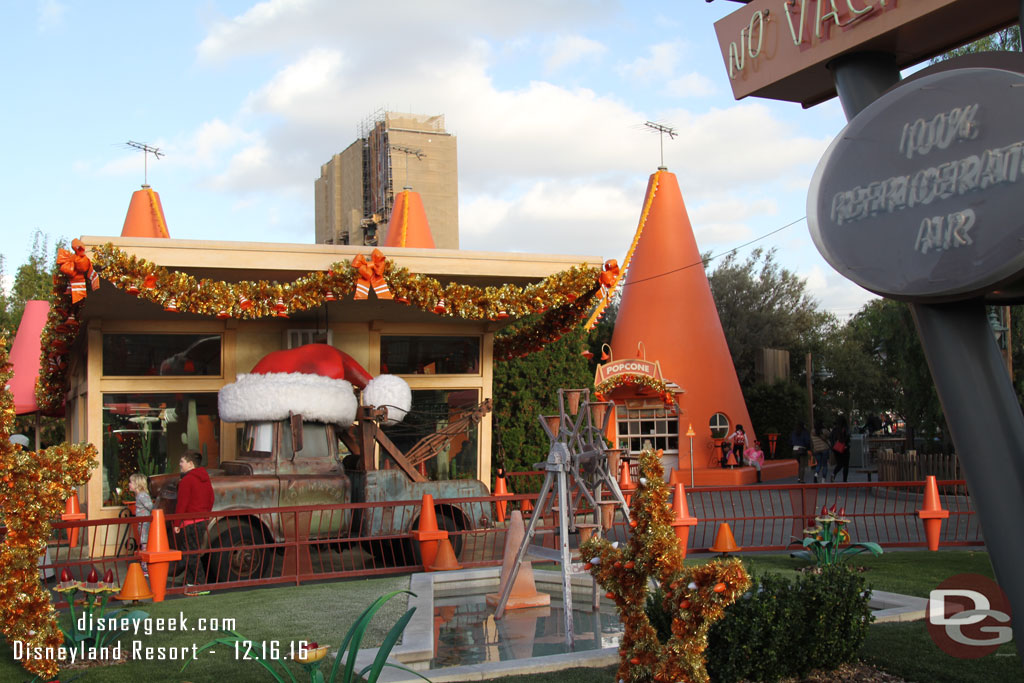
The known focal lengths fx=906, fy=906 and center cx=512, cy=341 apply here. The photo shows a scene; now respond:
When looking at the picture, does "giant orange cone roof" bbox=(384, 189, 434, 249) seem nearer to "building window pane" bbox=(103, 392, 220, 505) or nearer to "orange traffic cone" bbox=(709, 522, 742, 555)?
"building window pane" bbox=(103, 392, 220, 505)

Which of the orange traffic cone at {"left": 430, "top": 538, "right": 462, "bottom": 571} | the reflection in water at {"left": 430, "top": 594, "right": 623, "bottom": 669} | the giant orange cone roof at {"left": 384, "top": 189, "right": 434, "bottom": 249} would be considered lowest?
the reflection in water at {"left": 430, "top": 594, "right": 623, "bottom": 669}

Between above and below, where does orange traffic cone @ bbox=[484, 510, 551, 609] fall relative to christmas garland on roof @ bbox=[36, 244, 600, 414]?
below

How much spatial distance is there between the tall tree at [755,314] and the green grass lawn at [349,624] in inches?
952

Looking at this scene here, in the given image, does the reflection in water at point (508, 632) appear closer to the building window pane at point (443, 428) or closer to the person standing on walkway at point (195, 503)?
the person standing on walkway at point (195, 503)

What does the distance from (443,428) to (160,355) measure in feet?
14.2

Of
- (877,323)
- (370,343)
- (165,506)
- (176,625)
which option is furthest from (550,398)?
(877,323)

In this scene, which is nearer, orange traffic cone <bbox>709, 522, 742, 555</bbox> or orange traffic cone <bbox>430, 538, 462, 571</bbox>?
orange traffic cone <bbox>430, 538, 462, 571</bbox>

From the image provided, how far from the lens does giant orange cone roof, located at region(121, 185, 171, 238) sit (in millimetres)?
19688

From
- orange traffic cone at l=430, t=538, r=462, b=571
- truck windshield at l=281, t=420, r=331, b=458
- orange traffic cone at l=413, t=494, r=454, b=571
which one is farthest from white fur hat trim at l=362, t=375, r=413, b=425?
orange traffic cone at l=430, t=538, r=462, b=571

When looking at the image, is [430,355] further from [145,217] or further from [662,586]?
[662,586]

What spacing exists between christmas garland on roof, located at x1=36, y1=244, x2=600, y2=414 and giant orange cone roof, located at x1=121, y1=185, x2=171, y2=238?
639 cm

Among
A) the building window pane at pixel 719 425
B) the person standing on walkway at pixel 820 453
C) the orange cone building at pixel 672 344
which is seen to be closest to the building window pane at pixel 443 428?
the orange cone building at pixel 672 344

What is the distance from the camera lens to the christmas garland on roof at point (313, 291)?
35.2 feet

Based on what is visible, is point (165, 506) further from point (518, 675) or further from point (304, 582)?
point (518, 675)
